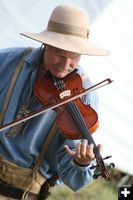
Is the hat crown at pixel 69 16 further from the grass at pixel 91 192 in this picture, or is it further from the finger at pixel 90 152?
the grass at pixel 91 192

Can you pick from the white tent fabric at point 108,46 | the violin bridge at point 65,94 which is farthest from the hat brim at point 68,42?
the white tent fabric at point 108,46

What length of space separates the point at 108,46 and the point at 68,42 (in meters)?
0.79

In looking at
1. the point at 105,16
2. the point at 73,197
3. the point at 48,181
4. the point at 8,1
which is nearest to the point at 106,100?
the point at 105,16

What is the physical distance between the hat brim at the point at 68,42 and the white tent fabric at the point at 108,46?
0.48m

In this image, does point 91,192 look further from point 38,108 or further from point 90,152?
point 90,152

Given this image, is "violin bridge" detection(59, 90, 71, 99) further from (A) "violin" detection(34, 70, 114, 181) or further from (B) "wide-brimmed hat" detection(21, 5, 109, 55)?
(B) "wide-brimmed hat" detection(21, 5, 109, 55)

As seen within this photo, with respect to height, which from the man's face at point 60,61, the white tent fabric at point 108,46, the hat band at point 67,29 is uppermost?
the hat band at point 67,29

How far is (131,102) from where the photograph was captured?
97.6 inches

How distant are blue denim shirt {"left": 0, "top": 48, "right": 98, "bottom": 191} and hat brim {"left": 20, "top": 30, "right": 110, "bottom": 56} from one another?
9 cm

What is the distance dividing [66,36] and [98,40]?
2.40 ft

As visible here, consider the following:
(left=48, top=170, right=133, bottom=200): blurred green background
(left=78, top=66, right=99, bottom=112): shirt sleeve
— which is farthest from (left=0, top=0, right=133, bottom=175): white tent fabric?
(left=48, top=170, right=133, bottom=200): blurred green background

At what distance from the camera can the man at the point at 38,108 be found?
1.55 meters

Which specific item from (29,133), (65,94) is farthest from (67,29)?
(29,133)

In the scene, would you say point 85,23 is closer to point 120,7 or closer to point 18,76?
point 18,76
